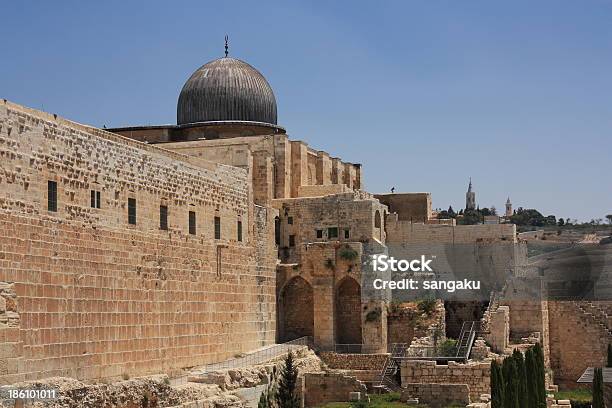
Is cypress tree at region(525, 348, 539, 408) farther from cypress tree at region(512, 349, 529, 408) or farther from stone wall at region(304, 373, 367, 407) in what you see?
stone wall at region(304, 373, 367, 407)

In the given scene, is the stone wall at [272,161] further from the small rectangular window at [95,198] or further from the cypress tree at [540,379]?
the cypress tree at [540,379]

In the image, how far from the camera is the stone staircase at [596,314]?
33.7 m

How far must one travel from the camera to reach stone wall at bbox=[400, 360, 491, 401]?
28016mm

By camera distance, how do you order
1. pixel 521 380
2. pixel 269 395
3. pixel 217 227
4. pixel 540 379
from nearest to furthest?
pixel 521 380, pixel 540 379, pixel 269 395, pixel 217 227

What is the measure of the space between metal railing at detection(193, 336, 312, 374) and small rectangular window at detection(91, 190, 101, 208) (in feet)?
18.0

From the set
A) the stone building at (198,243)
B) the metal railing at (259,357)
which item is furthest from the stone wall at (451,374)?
the metal railing at (259,357)

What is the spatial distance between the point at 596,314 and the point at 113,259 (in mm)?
17450

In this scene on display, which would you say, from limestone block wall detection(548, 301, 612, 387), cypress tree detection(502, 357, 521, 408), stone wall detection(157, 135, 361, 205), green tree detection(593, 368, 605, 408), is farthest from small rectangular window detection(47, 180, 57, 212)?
limestone block wall detection(548, 301, 612, 387)

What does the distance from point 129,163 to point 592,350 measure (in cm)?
1721

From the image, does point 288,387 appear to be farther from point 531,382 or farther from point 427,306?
point 427,306

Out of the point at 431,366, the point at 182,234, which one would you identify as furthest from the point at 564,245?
the point at 182,234

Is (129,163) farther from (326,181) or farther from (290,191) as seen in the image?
(326,181)

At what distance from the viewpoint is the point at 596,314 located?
3391 cm

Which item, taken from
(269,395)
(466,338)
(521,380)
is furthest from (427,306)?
(521,380)
